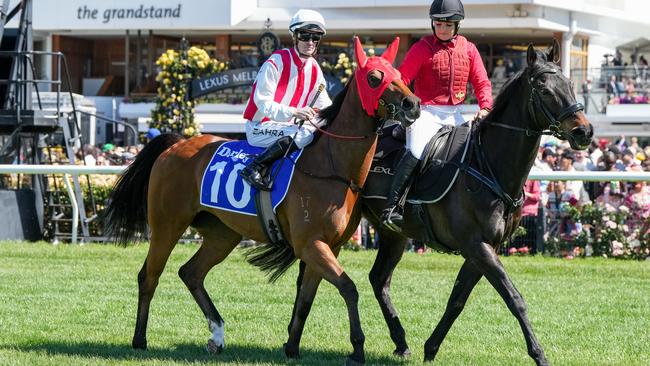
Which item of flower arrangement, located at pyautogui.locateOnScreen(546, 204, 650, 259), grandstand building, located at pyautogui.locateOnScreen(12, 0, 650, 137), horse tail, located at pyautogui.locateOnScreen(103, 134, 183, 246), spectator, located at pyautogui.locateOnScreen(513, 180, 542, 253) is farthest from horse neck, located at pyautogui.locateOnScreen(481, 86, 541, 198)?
grandstand building, located at pyautogui.locateOnScreen(12, 0, 650, 137)

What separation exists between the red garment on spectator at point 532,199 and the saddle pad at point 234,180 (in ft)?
21.6

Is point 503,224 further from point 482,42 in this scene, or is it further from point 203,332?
point 482,42

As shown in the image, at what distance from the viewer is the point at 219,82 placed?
19016 mm

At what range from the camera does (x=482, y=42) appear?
3722 centimetres

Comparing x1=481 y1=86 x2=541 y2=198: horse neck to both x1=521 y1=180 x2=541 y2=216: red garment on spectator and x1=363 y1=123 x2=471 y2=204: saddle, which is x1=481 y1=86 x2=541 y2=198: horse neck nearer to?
x1=363 y1=123 x2=471 y2=204: saddle

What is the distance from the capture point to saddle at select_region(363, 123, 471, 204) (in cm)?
695

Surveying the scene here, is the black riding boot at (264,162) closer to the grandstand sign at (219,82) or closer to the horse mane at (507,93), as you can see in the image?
the horse mane at (507,93)

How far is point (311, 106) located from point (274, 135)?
1.09 feet

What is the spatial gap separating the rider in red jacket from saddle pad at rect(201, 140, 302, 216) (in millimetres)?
710

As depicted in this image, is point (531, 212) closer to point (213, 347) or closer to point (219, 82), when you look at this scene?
point (213, 347)

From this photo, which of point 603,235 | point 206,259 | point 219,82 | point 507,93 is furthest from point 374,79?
point 219,82

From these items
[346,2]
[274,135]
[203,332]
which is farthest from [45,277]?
[346,2]

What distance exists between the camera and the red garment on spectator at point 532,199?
13.3 m

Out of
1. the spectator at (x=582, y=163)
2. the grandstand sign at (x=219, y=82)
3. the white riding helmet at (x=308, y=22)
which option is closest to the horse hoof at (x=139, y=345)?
the white riding helmet at (x=308, y=22)
